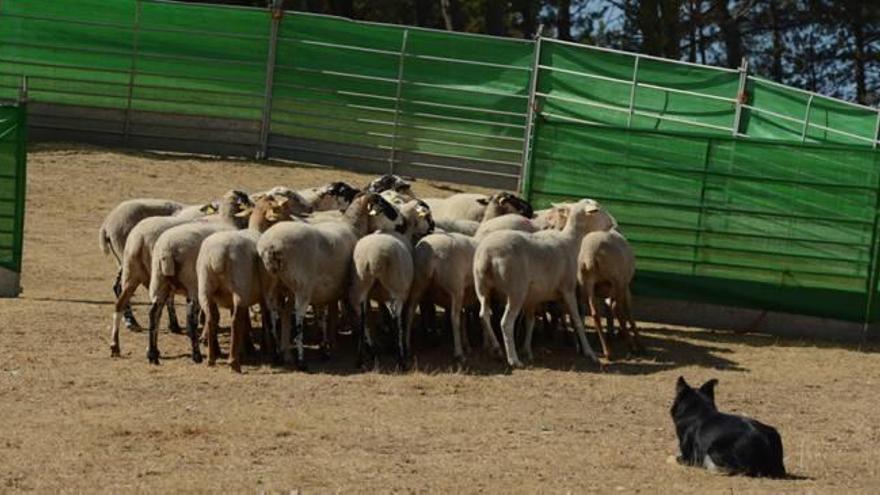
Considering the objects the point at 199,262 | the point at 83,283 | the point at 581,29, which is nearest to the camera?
the point at 199,262

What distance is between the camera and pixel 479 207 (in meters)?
17.7

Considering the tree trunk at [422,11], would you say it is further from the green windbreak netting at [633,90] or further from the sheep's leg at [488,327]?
the sheep's leg at [488,327]

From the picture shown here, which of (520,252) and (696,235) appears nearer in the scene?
(520,252)

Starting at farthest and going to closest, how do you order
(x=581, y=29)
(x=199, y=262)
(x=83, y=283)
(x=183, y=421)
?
(x=581, y=29) < (x=83, y=283) < (x=199, y=262) < (x=183, y=421)

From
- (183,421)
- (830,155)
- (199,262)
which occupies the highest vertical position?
(830,155)

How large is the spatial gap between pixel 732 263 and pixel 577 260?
2587 mm

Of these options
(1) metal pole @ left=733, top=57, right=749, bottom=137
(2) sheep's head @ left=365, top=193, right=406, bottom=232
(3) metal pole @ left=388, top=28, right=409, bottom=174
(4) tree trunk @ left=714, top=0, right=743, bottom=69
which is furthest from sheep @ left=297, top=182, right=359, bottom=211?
(4) tree trunk @ left=714, top=0, right=743, bottom=69

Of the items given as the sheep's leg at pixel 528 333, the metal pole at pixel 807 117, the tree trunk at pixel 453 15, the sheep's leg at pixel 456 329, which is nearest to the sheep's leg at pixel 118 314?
the sheep's leg at pixel 456 329

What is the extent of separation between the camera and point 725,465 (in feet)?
34.6

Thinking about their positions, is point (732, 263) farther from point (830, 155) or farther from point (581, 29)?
point (581, 29)

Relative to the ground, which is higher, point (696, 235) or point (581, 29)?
point (581, 29)

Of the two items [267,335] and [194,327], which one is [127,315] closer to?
[194,327]

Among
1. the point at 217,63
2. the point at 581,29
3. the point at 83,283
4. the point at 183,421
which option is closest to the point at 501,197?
the point at 83,283

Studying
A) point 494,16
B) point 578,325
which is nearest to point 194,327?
point 578,325
